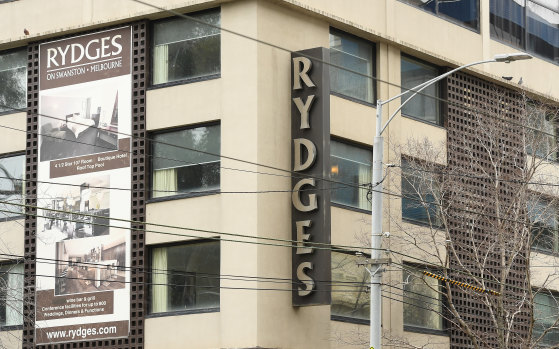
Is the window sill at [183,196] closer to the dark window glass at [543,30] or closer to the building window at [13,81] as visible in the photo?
the building window at [13,81]

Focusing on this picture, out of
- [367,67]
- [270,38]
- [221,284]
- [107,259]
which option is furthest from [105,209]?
[367,67]

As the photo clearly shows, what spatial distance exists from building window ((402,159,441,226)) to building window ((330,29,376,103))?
2.45 meters

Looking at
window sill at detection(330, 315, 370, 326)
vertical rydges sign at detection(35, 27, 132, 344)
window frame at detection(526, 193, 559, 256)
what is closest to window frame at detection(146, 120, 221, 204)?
vertical rydges sign at detection(35, 27, 132, 344)

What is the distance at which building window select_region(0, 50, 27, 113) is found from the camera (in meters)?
39.0

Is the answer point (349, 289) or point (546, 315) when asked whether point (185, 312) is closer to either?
point (349, 289)

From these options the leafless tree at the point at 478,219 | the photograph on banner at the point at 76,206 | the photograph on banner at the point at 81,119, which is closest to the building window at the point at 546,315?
the leafless tree at the point at 478,219

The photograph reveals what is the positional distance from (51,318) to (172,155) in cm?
575

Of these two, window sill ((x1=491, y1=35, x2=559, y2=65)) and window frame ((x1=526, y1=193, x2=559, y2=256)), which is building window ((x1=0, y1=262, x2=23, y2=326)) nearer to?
window frame ((x1=526, y1=193, x2=559, y2=256))

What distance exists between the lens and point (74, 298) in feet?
120

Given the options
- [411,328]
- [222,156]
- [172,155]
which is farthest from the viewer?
[411,328]

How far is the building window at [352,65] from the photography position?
38.0 meters

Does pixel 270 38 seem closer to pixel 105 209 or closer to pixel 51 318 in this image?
pixel 105 209

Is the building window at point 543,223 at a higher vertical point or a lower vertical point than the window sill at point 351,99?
lower

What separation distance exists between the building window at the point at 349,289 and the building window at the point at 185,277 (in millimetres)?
3494
